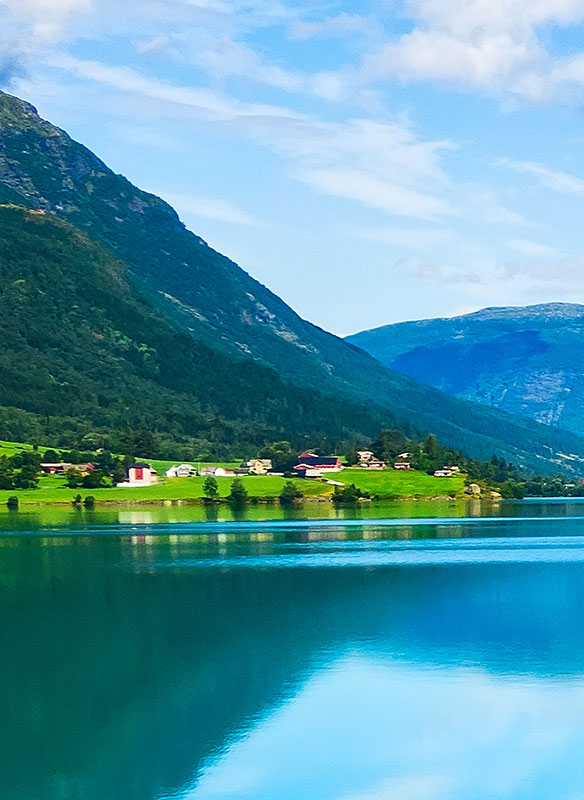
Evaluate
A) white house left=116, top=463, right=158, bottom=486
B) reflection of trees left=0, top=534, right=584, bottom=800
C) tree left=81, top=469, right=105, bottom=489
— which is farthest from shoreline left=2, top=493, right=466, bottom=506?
reflection of trees left=0, top=534, right=584, bottom=800

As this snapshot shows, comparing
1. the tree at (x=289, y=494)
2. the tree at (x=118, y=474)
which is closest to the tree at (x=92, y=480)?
the tree at (x=118, y=474)

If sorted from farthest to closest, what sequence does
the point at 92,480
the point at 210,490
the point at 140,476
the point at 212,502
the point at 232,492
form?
the point at 140,476
the point at 92,480
the point at 232,492
the point at 210,490
the point at 212,502

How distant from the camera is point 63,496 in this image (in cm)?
16412

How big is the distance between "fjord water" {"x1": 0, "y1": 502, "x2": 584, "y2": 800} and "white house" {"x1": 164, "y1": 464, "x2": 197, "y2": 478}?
10755cm

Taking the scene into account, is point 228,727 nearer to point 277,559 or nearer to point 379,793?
point 379,793

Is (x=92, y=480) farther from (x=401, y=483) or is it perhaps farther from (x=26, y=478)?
(x=401, y=483)

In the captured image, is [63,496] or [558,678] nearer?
[558,678]

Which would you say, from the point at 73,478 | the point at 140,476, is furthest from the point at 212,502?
the point at 73,478

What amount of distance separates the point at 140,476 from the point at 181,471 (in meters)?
12.2

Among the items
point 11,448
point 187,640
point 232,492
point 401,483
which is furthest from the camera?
point 11,448

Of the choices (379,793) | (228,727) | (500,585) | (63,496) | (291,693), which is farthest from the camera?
(63,496)

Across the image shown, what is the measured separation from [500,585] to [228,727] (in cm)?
→ 3429

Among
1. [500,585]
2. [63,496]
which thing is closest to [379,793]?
[500,585]

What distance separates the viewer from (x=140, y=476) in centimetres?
18188
